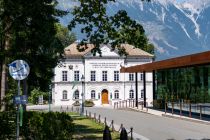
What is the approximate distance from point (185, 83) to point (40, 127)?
93.1ft

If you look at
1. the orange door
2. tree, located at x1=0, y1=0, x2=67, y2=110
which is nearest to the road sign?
tree, located at x1=0, y1=0, x2=67, y2=110

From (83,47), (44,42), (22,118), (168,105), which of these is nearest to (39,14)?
(44,42)

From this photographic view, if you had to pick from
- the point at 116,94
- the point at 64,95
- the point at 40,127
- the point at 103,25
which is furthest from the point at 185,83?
the point at 64,95

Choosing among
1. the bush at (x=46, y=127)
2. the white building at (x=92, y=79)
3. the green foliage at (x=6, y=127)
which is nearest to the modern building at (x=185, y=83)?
the bush at (x=46, y=127)

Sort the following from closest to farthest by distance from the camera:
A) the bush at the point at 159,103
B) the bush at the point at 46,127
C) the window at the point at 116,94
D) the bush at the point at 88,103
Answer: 1. the bush at the point at 46,127
2. the bush at the point at 159,103
3. the bush at the point at 88,103
4. the window at the point at 116,94

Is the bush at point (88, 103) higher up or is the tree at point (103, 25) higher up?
the tree at point (103, 25)

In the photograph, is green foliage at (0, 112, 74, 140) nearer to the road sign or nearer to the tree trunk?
the road sign

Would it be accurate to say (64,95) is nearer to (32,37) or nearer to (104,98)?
(104,98)

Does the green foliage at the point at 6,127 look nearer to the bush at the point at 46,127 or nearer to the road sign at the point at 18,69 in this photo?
the bush at the point at 46,127

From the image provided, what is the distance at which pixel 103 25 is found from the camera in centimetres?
1412

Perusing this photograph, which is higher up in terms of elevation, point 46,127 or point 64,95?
point 64,95

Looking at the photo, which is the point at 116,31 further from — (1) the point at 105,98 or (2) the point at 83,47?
(1) the point at 105,98

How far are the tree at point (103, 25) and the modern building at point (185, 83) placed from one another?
17176 millimetres

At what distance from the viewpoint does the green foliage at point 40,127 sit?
16.3 metres
